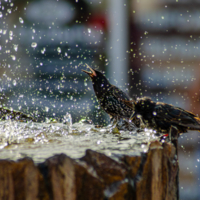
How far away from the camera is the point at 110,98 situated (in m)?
2.01

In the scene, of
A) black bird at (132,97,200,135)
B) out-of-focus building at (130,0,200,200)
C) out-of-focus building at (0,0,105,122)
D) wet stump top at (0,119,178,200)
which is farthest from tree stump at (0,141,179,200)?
out-of-focus building at (130,0,200,200)

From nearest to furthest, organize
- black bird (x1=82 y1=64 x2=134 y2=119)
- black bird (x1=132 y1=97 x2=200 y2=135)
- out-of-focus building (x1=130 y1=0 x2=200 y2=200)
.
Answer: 1. black bird (x1=132 y1=97 x2=200 y2=135)
2. black bird (x1=82 y1=64 x2=134 y2=119)
3. out-of-focus building (x1=130 y1=0 x2=200 y2=200)

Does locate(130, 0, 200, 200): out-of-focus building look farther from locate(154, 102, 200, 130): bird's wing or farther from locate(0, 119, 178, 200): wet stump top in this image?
locate(0, 119, 178, 200): wet stump top

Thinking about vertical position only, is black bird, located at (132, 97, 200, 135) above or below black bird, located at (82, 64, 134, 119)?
below

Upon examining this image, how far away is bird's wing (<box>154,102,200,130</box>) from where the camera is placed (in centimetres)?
137

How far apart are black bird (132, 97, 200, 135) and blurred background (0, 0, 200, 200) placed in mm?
2633

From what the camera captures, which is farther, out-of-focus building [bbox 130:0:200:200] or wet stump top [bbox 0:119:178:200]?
out-of-focus building [bbox 130:0:200:200]

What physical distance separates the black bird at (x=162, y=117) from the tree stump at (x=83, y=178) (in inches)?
25.7

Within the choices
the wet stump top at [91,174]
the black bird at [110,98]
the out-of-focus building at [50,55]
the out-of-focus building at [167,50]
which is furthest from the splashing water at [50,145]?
the out-of-focus building at [167,50]

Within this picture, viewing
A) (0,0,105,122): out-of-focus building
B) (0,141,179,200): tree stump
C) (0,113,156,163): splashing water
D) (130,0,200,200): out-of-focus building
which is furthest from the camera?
(130,0,200,200): out-of-focus building

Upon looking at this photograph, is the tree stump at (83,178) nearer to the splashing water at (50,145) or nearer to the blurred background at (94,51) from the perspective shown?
the splashing water at (50,145)

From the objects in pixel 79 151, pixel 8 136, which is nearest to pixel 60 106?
pixel 8 136

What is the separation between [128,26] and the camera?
431 centimetres

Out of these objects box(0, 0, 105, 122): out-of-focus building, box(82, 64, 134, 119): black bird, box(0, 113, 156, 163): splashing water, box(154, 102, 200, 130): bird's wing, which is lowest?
box(0, 113, 156, 163): splashing water
